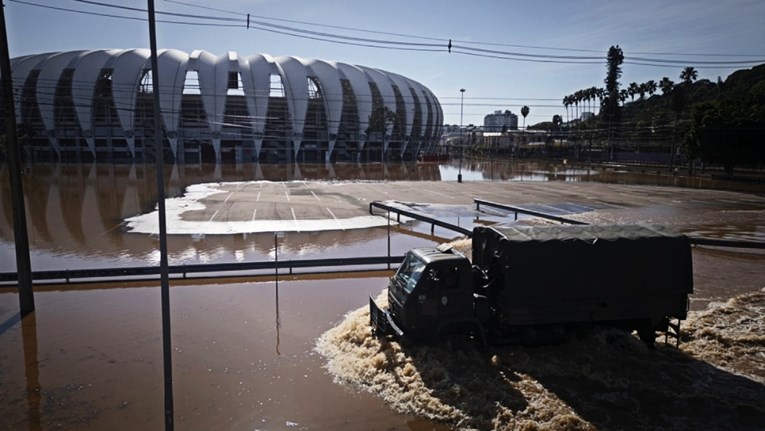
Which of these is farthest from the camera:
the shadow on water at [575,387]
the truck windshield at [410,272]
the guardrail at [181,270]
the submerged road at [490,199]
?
the submerged road at [490,199]

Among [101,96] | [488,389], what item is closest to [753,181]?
[488,389]

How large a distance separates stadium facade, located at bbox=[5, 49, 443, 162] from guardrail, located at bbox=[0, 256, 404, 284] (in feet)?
217

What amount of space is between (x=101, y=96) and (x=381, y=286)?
84031 mm

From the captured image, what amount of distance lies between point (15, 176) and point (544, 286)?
1126 centimetres

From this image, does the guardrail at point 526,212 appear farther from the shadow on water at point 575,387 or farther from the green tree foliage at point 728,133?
the green tree foliage at point 728,133

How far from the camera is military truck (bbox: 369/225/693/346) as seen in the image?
9.09 m

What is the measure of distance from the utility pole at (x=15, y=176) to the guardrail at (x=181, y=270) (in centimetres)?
185

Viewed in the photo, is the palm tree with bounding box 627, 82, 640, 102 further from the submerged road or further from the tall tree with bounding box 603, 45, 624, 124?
the submerged road

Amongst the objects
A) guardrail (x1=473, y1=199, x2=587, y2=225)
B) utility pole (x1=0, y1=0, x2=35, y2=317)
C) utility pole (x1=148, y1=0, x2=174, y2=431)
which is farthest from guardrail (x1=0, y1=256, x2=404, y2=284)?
utility pole (x1=148, y1=0, x2=174, y2=431)

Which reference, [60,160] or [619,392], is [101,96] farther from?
[619,392]

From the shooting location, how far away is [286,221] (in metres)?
25.2

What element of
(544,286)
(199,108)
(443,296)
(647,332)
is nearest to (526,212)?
(647,332)

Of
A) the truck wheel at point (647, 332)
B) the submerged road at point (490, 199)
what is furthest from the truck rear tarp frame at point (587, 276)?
the submerged road at point (490, 199)

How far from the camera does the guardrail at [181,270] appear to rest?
14.2 m
